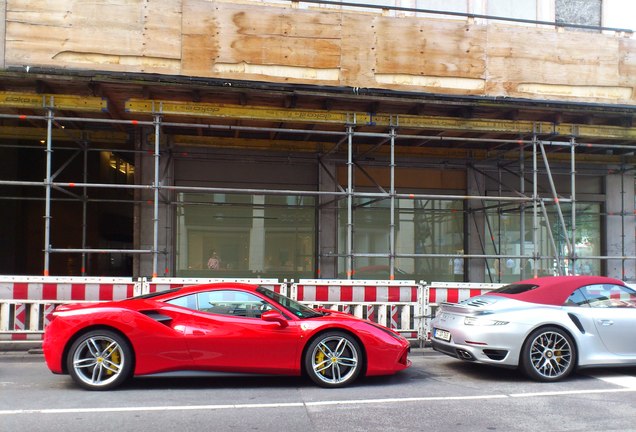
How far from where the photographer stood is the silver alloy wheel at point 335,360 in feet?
21.5

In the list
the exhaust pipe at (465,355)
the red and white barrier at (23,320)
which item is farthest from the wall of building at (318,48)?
the exhaust pipe at (465,355)

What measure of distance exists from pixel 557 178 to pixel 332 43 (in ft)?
23.9

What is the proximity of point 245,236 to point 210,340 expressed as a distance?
7.09 metres

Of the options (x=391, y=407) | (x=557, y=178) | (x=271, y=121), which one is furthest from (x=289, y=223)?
(x=391, y=407)

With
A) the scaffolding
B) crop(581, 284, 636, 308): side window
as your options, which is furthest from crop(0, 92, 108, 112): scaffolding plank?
crop(581, 284, 636, 308): side window

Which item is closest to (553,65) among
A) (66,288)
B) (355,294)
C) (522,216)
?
(522,216)

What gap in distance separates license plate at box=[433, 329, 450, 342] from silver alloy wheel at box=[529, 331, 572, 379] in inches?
41.7

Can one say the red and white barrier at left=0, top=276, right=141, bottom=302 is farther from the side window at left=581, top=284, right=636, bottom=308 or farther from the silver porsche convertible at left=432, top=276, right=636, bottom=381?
the side window at left=581, top=284, right=636, bottom=308

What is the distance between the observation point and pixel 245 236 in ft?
43.9

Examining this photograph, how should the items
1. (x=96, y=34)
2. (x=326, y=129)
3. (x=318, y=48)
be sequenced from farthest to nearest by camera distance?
(x=326, y=129), (x=318, y=48), (x=96, y=34)

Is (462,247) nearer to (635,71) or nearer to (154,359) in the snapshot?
(635,71)

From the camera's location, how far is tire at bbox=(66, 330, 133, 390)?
6.29m

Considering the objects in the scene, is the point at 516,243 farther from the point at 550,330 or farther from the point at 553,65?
the point at 550,330

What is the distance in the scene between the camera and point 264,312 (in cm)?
662
